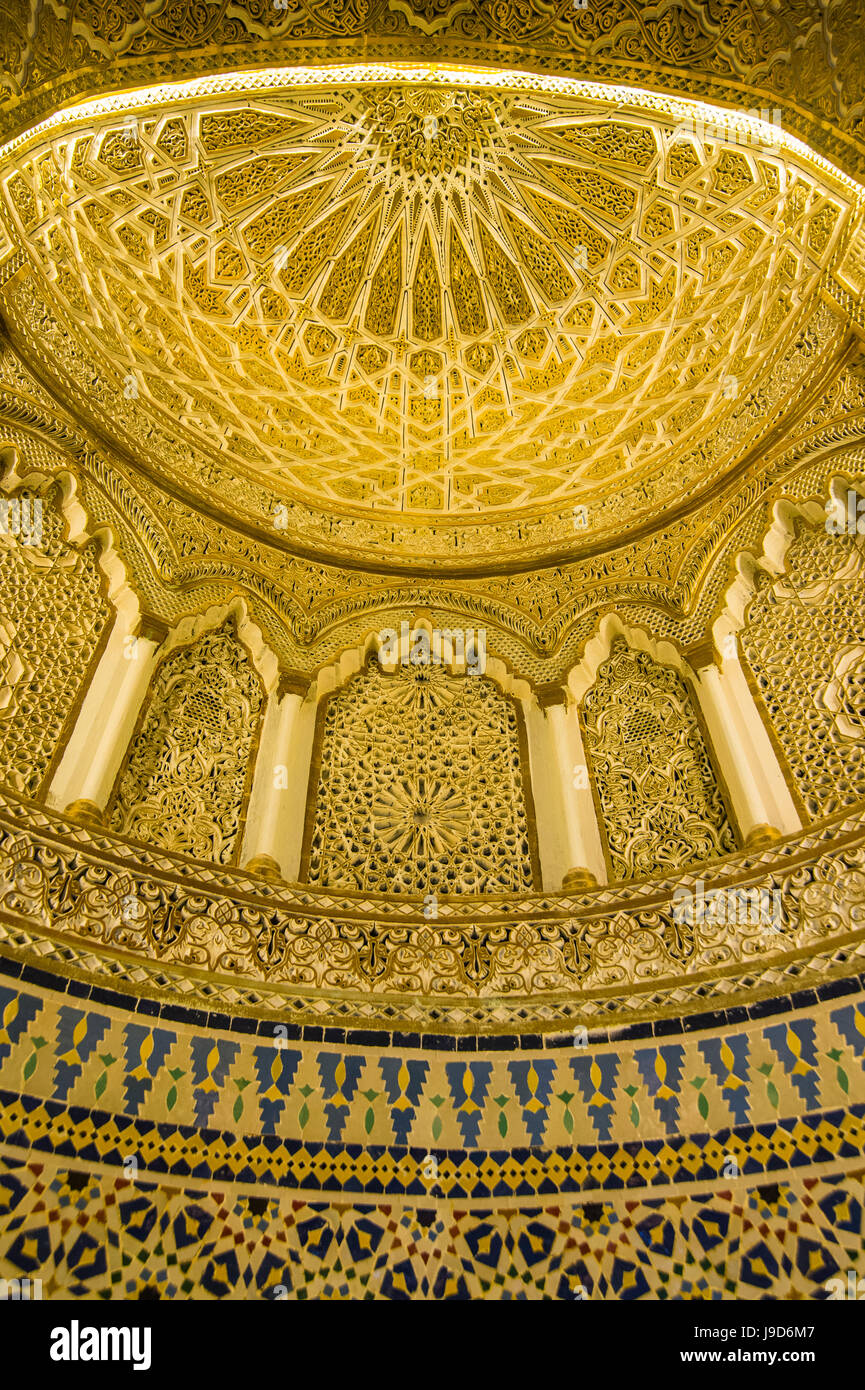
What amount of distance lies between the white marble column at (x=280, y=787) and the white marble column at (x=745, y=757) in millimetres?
2063

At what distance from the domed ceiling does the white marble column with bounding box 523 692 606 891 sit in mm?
1446

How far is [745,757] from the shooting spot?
4.61m

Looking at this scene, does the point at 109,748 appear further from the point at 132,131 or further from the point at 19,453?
the point at 132,131

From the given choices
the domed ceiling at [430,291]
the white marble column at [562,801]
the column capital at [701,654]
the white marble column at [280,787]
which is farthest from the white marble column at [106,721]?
the column capital at [701,654]

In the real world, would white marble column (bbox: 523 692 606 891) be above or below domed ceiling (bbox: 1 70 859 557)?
below

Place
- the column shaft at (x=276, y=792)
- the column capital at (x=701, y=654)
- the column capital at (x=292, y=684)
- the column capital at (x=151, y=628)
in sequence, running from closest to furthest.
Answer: the column shaft at (x=276, y=792) → the column capital at (x=151, y=628) → the column capital at (x=701, y=654) → the column capital at (x=292, y=684)

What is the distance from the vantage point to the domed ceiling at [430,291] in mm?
5500

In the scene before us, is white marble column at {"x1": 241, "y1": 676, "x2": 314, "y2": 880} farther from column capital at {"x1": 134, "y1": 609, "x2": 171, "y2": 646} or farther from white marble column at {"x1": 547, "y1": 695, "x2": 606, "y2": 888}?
white marble column at {"x1": 547, "y1": 695, "x2": 606, "y2": 888}

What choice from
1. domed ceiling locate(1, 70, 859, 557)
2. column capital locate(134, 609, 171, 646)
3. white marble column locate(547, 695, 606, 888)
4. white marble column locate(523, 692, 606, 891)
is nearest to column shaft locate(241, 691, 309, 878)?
column capital locate(134, 609, 171, 646)

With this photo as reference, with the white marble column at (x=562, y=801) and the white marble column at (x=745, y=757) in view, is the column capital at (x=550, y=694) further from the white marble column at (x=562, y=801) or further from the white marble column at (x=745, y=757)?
the white marble column at (x=745, y=757)

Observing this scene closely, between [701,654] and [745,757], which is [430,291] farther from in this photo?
[745,757]

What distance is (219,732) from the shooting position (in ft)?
16.5

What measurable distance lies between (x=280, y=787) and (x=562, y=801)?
1396 mm

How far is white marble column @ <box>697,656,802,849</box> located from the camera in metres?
4.30
